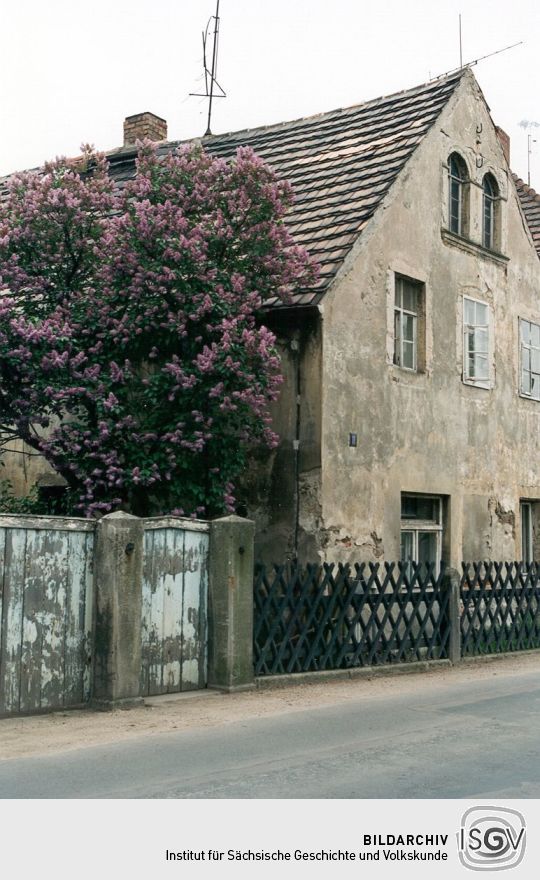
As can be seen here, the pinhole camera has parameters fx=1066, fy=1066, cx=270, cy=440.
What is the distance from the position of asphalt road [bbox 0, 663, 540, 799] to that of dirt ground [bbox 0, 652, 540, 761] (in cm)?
28

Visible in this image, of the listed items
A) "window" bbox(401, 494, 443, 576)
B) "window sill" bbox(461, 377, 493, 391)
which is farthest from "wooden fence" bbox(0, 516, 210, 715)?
"window sill" bbox(461, 377, 493, 391)

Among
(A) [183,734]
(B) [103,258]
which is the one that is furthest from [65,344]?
(A) [183,734]

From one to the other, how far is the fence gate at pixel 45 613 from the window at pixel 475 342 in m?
10.6

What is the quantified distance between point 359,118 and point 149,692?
42.2 ft

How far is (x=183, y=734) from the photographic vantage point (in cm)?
949

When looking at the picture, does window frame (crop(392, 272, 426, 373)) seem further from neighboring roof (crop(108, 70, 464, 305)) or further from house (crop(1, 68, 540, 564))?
neighboring roof (crop(108, 70, 464, 305))

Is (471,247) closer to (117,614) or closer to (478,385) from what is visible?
(478,385)

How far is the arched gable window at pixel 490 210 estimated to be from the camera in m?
20.8

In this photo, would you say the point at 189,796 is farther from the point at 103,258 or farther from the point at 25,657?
the point at 103,258

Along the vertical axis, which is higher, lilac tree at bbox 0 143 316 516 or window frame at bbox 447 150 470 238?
window frame at bbox 447 150 470 238

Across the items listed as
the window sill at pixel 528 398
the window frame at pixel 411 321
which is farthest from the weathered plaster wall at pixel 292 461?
the window sill at pixel 528 398

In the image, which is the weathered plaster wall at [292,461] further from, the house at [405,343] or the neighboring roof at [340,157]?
the neighboring roof at [340,157]

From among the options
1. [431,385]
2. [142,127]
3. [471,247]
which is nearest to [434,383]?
[431,385]

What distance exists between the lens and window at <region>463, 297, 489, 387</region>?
19594 millimetres
